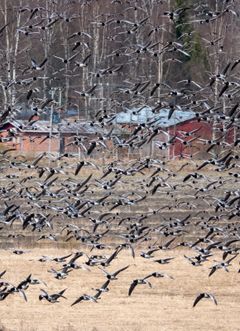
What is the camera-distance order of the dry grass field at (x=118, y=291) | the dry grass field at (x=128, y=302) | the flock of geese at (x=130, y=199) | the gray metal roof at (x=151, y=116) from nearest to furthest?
the flock of geese at (x=130, y=199) → the gray metal roof at (x=151, y=116) → the dry grass field at (x=118, y=291) → the dry grass field at (x=128, y=302)

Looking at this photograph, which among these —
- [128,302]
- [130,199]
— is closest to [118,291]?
[128,302]

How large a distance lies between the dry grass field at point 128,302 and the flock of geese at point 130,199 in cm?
33

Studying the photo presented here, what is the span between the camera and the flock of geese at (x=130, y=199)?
1797cm

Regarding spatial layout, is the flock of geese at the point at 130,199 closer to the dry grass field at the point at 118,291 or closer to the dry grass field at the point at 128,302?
the dry grass field at the point at 118,291

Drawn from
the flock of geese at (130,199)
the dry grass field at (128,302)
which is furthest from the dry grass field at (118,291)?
the flock of geese at (130,199)

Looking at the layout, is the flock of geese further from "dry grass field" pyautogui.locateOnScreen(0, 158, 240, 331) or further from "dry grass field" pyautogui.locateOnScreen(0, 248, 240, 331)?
"dry grass field" pyautogui.locateOnScreen(0, 248, 240, 331)

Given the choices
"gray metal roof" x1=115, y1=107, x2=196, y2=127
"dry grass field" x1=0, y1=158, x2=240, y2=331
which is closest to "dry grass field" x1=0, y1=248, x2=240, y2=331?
"dry grass field" x1=0, y1=158, x2=240, y2=331

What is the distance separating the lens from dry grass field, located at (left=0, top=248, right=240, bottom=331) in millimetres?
23953

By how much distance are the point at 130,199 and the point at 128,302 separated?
6.24 metres

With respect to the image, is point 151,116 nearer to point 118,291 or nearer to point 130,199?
point 118,291

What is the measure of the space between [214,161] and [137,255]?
570 inches

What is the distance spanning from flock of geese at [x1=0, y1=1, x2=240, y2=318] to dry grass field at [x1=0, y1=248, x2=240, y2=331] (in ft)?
1.08

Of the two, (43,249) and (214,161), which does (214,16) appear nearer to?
(214,161)

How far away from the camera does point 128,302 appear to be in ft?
87.2
